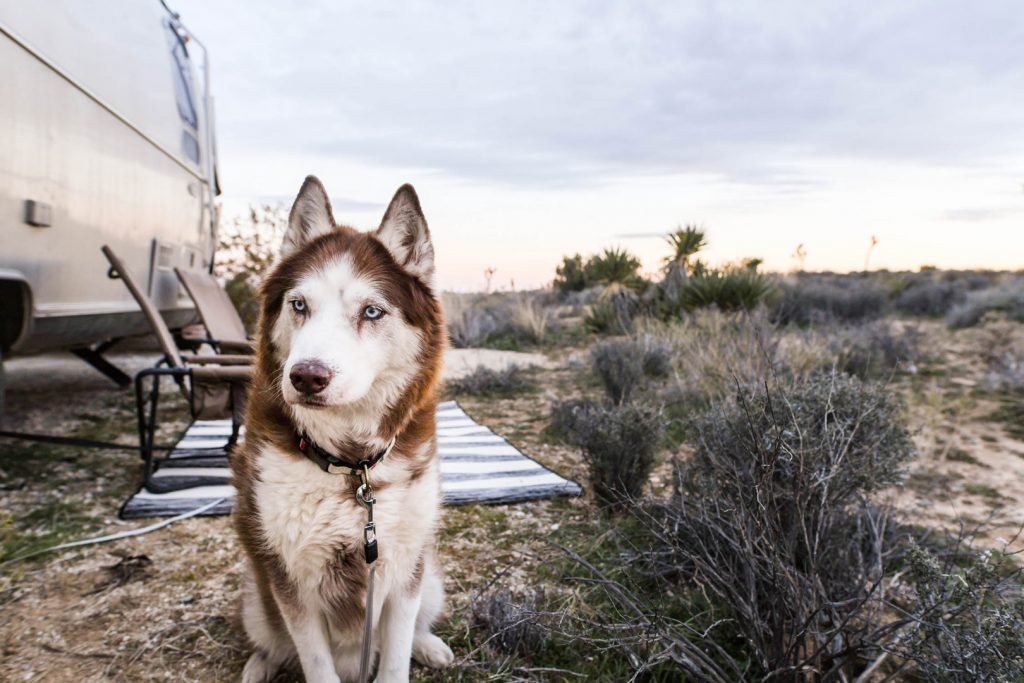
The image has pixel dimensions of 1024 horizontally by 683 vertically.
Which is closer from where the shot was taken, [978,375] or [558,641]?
[558,641]

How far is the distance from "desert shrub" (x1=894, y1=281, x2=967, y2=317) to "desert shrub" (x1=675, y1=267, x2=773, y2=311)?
6.69 m

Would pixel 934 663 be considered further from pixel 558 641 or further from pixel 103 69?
pixel 103 69

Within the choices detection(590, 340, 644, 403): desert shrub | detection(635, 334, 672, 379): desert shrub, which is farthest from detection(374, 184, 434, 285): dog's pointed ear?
detection(635, 334, 672, 379): desert shrub

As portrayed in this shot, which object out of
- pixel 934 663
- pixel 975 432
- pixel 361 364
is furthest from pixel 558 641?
pixel 975 432

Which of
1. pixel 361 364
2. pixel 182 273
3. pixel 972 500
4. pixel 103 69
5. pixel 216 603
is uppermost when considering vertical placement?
pixel 103 69

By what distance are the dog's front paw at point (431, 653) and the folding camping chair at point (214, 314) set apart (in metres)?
3.06

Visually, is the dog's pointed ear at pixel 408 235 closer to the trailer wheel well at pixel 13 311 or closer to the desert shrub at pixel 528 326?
the trailer wheel well at pixel 13 311

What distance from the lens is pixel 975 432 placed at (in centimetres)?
506

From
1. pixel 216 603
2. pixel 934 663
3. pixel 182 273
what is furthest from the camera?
pixel 182 273

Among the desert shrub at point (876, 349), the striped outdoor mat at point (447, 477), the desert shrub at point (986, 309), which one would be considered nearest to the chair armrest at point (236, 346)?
the striped outdoor mat at point (447, 477)

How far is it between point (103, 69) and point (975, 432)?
727 centimetres

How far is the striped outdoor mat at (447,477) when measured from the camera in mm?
3346

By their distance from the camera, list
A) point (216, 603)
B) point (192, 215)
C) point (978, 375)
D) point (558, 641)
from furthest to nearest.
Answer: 1. point (978, 375)
2. point (192, 215)
3. point (216, 603)
4. point (558, 641)

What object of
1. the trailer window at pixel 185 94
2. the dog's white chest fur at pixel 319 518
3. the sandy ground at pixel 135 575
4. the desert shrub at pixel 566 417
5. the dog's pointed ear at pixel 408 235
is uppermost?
the trailer window at pixel 185 94
